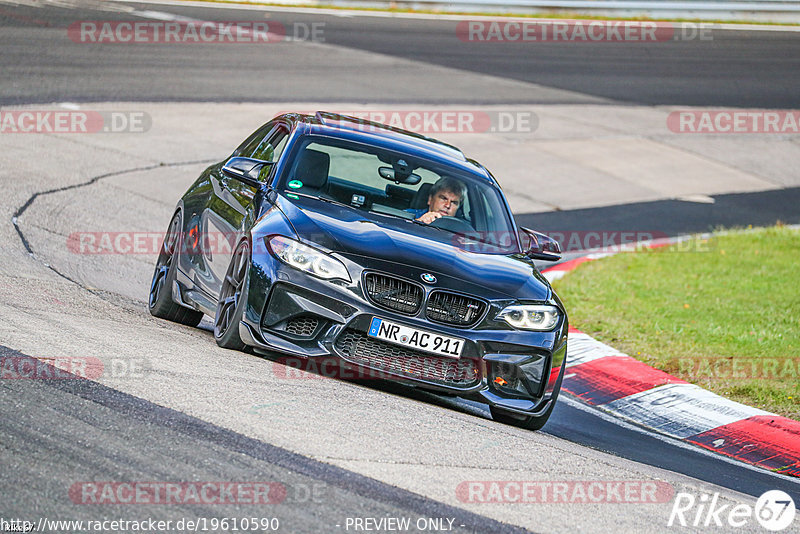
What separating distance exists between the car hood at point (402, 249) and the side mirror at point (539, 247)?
46cm

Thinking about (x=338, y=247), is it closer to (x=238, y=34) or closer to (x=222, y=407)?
(x=222, y=407)

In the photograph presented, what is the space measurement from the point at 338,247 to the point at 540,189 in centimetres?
1043

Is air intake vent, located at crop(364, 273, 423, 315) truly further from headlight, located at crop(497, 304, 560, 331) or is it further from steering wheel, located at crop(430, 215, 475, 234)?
steering wheel, located at crop(430, 215, 475, 234)

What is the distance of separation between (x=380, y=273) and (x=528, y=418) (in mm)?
1319

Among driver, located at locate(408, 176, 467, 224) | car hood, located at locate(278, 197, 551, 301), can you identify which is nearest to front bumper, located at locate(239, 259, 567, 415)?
car hood, located at locate(278, 197, 551, 301)

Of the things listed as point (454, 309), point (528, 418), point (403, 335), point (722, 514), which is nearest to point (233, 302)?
point (403, 335)

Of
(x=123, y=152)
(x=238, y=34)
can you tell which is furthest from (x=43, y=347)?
(x=238, y=34)

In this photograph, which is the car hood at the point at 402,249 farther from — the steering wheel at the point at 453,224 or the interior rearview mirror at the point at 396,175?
the interior rearview mirror at the point at 396,175

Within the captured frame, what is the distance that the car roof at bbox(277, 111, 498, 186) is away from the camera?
8.02 m

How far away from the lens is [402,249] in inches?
263

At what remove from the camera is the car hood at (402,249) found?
21.5 feet

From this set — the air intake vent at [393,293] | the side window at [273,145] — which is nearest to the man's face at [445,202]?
the side window at [273,145]

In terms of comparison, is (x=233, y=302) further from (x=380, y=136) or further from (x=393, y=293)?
(x=380, y=136)

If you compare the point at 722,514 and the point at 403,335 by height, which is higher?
the point at 403,335
